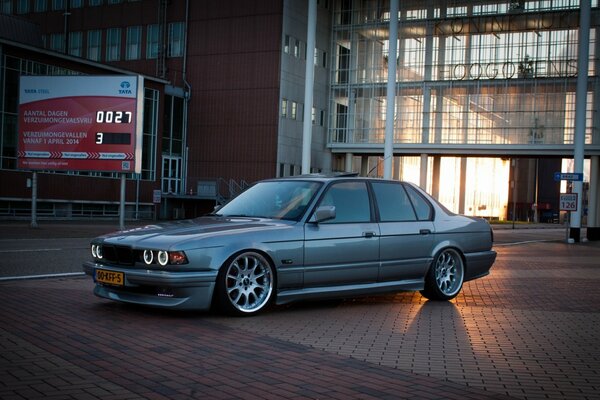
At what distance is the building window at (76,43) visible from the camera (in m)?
53.9

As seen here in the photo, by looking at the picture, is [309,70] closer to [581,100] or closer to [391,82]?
[391,82]

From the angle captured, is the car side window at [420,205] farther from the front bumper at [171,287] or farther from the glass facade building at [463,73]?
the glass facade building at [463,73]

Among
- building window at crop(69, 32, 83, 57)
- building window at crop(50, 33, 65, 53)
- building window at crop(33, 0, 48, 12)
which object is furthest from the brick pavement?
building window at crop(33, 0, 48, 12)

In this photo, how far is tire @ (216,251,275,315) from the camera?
781 cm

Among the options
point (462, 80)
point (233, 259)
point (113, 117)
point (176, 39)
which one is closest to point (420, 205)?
point (233, 259)

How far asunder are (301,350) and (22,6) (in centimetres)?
5655

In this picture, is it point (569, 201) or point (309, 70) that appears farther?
point (309, 70)

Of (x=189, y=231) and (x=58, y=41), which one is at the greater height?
(x=58, y=41)

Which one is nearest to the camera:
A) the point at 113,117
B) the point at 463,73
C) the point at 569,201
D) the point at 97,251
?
the point at 97,251

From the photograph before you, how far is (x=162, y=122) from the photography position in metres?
46.7

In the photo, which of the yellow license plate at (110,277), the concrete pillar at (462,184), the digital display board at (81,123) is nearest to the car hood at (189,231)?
the yellow license plate at (110,277)

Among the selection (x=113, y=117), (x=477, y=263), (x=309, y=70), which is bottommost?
(x=477, y=263)

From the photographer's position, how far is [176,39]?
50.2 metres

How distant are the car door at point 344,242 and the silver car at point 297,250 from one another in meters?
0.01
